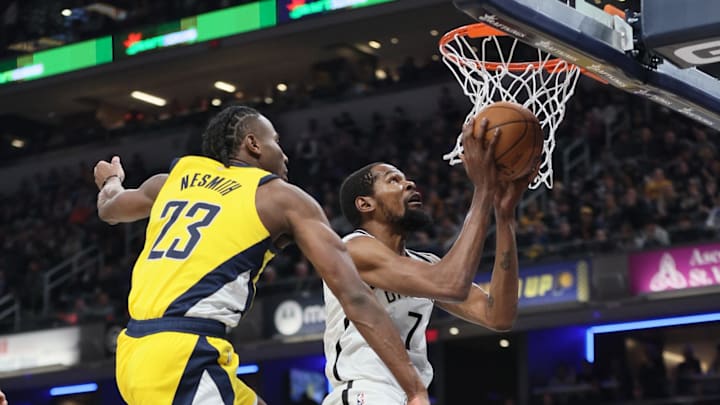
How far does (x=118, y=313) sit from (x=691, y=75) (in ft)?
44.1

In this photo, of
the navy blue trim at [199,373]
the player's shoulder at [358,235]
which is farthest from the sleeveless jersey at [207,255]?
the player's shoulder at [358,235]

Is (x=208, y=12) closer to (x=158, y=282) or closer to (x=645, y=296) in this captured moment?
(x=645, y=296)

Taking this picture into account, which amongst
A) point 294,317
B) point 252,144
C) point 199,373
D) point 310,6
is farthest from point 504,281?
point 310,6

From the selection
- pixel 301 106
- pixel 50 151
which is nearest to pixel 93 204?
pixel 50 151

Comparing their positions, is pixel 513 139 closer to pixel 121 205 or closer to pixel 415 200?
pixel 415 200

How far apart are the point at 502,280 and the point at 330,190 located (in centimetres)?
1363

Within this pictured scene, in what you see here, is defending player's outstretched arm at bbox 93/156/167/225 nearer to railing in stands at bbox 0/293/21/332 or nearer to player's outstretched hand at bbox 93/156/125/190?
player's outstretched hand at bbox 93/156/125/190


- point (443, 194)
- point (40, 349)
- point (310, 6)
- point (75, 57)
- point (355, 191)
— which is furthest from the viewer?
point (75, 57)

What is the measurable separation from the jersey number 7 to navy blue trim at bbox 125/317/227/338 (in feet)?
0.64

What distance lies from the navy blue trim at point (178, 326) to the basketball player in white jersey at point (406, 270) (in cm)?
84

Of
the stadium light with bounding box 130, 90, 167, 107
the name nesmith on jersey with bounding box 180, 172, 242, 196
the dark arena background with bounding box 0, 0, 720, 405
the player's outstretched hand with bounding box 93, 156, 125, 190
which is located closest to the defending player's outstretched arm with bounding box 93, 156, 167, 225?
the player's outstretched hand with bounding box 93, 156, 125, 190

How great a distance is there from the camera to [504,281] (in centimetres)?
468

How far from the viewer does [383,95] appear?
20594 mm

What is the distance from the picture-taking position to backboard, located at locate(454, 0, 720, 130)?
433 centimetres
